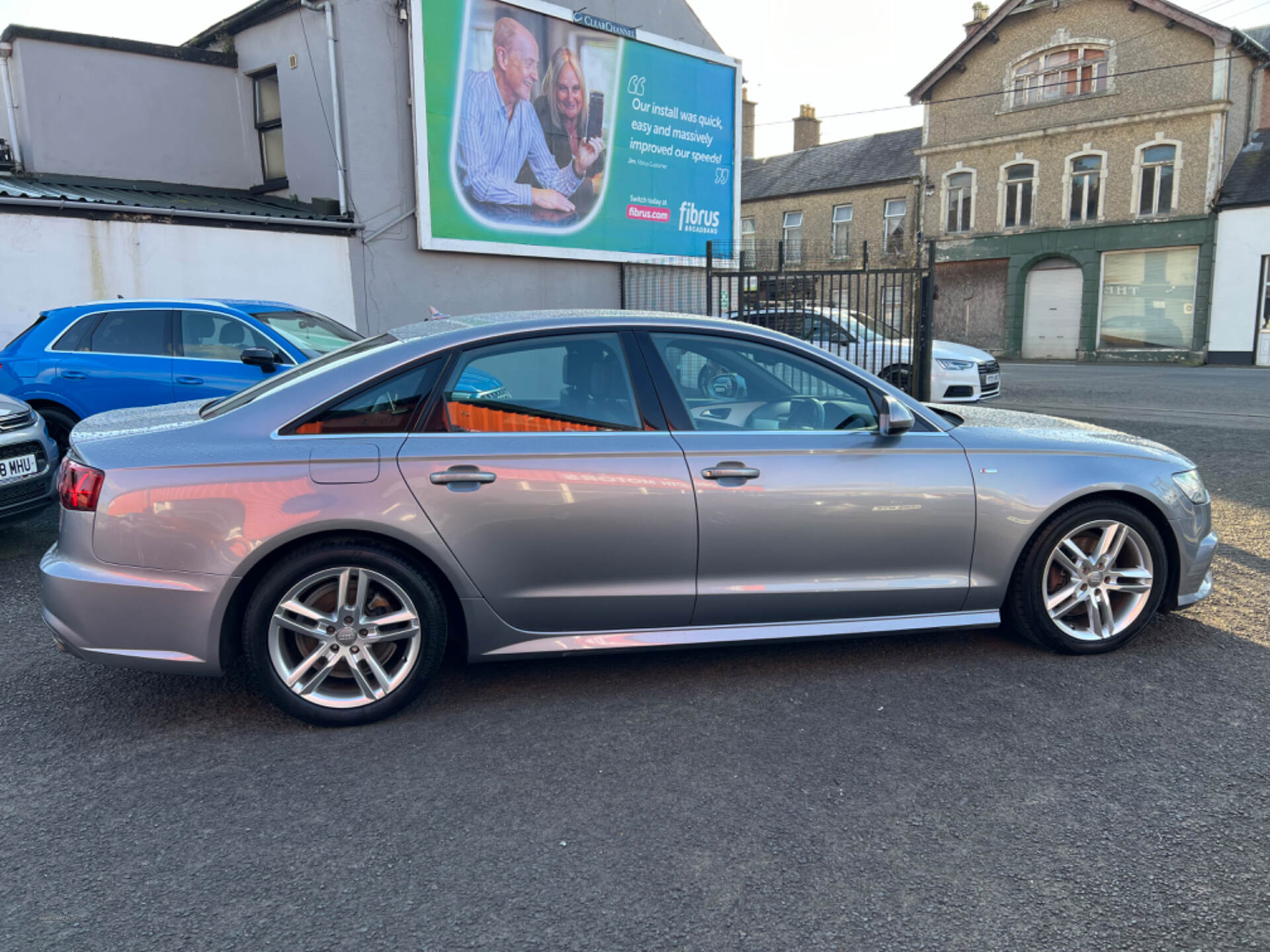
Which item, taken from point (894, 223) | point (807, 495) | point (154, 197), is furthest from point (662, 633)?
point (894, 223)

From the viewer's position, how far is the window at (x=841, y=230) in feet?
118

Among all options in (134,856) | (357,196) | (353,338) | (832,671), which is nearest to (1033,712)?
(832,671)

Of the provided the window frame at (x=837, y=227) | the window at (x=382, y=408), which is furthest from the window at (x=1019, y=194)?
the window at (x=382, y=408)

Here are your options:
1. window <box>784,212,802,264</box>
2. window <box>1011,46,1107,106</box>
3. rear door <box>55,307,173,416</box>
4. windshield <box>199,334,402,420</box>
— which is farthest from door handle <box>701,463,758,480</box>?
window <box>784,212,802,264</box>

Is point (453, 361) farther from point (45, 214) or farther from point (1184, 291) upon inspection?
point (1184, 291)

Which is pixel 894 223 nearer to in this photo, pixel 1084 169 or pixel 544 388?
pixel 1084 169

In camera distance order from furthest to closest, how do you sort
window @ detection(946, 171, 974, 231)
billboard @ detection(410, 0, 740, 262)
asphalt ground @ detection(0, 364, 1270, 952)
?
window @ detection(946, 171, 974, 231), billboard @ detection(410, 0, 740, 262), asphalt ground @ detection(0, 364, 1270, 952)

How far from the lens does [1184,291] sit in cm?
2820

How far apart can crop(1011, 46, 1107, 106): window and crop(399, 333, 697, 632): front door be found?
31141mm

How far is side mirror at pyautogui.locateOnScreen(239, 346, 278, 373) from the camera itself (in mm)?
7121

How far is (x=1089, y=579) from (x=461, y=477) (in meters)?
2.75

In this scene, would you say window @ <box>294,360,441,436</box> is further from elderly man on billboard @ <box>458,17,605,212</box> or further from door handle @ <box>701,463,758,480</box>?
elderly man on billboard @ <box>458,17,605,212</box>

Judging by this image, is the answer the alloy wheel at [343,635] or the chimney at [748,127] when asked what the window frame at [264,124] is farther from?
the chimney at [748,127]

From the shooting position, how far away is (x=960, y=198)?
32812mm
